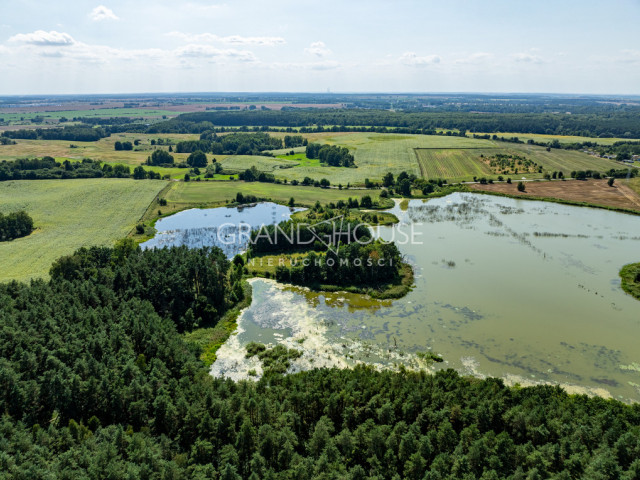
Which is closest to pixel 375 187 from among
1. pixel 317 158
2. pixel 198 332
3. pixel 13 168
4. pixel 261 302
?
pixel 317 158

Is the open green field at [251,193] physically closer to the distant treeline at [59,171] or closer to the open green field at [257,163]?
the distant treeline at [59,171]

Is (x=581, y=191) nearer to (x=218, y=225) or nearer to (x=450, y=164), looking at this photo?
(x=450, y=164)

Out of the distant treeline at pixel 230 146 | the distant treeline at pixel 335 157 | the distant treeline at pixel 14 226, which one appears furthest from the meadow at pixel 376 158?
the distant treeline at pixel 14 226

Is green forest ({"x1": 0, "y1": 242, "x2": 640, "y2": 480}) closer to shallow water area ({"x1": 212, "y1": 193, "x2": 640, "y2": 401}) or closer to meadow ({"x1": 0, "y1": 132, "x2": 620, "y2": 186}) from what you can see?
shallow water area ({"x1": 212, "y1": 193, "x2": 640, "y2": 401})

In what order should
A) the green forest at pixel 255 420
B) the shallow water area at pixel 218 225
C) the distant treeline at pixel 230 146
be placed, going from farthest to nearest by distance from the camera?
the distant treeline at pixel 230 146 < the shallow water area at pixel 218 225 < the green forest at pixel 255 420

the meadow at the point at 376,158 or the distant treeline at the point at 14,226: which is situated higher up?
the meadow at the point at 376,158

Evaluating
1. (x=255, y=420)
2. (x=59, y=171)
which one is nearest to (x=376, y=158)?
(x=59, y=171)

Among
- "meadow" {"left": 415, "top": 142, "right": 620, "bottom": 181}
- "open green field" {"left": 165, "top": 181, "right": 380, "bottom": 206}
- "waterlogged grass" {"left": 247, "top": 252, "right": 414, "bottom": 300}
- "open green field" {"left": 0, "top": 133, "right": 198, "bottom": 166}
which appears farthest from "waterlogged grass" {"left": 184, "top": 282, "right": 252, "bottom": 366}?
"open green field" {"left": 0, "top": 133, "right": 198, "bottom": 166}
